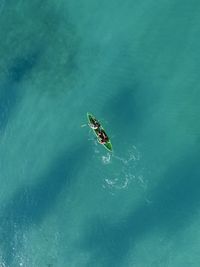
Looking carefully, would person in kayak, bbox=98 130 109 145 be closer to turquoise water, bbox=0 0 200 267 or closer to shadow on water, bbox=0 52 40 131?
turquoise water, bbox=0 0 200 267

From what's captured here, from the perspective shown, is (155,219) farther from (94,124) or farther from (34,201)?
(34,201)

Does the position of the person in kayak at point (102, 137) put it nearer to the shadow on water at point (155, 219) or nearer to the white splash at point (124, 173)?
the white splash at point (124, 173)

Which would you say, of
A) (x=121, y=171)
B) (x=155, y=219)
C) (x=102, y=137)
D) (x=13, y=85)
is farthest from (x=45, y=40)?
(x=155, y=219)

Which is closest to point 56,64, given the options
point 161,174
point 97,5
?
point 97,5

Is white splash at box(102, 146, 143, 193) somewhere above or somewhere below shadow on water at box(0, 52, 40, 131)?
below

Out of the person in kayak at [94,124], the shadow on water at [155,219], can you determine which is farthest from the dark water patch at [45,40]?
the shadow on water at [155,219]

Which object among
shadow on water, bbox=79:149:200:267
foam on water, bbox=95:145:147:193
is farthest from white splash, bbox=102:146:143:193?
shadow on water, bbox=79:149:200:267
